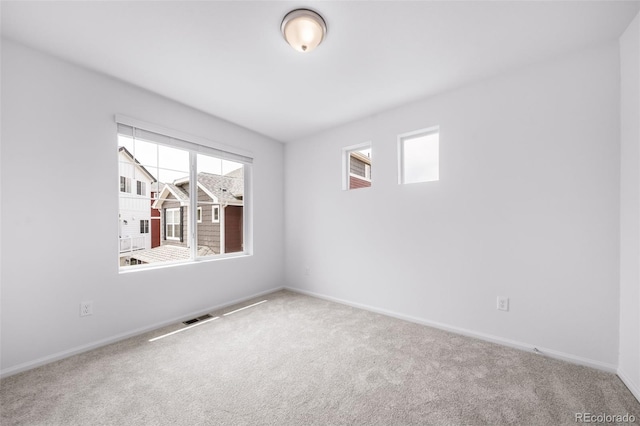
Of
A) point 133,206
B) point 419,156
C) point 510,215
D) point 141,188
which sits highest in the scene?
point 419,156

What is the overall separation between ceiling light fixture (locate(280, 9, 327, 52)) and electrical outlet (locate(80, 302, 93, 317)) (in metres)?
2.86

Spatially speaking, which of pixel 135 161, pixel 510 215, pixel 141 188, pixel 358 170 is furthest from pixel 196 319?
pixel 510 215

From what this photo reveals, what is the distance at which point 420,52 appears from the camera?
2.10 meters

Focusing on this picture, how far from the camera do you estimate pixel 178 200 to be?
121 inches

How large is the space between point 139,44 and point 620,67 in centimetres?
377

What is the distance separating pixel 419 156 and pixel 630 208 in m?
1.74

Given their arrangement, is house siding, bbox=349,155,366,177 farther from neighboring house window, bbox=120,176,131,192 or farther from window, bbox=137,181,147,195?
neighboring house window, bbox=120,176,131,192

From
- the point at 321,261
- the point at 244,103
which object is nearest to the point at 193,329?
the point at 321,261

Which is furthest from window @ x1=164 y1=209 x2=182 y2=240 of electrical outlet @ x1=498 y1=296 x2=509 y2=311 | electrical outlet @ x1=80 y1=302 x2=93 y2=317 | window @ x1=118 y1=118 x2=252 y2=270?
electrical outlet @ x1=498 y1=296 x2=509 y2=311

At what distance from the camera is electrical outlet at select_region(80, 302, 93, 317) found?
2246 millimetres

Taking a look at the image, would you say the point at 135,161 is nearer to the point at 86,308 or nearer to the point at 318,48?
the point at 86,308

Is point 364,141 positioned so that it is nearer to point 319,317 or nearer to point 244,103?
point 244,103

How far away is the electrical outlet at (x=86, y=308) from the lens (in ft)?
7.37

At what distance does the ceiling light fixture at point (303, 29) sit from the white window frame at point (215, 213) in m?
2.34
